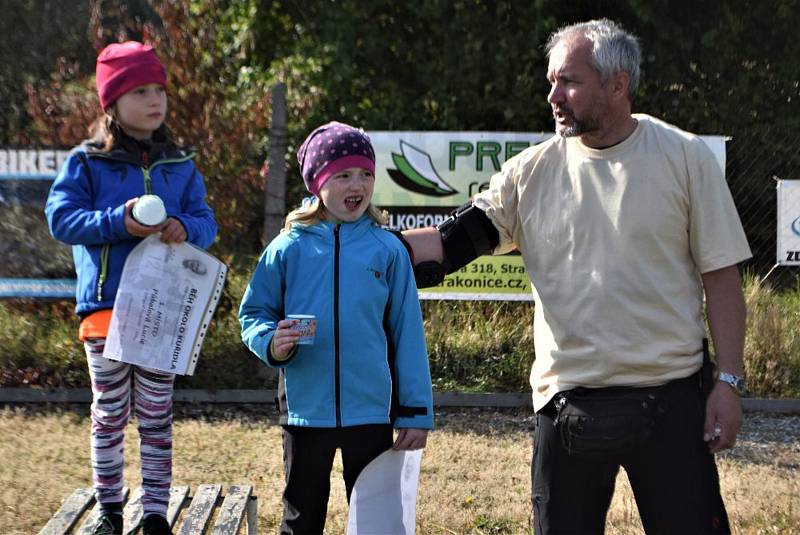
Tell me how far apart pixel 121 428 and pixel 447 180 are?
3.99 metres

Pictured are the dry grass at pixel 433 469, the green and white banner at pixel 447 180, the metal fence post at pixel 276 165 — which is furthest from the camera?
the green and white banner at pixel 447 180

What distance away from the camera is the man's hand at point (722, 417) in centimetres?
287

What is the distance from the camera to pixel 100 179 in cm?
391

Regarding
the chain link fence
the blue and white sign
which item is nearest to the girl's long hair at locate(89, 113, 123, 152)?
the blue and white sign

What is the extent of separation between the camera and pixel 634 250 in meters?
2.89

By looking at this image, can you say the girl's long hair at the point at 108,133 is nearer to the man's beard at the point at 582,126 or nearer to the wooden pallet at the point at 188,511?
the wooden pallet at the point at 188,511

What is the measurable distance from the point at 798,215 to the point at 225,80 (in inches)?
162

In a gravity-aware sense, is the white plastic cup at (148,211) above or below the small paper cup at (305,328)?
above

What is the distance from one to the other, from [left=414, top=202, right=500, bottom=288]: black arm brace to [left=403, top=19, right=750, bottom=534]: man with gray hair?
175 millimetres

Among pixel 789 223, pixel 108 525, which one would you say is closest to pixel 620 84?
A: pixel 108 525

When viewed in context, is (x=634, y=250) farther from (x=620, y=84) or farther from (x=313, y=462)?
(x=313, y=462)

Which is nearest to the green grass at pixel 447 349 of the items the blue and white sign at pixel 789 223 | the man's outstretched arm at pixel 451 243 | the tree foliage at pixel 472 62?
the blue and white sign at pixel 789 223

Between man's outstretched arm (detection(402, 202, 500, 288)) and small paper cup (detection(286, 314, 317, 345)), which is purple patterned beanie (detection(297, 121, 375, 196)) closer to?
man's outstretched arm (detection(402, 202, 500, 288))

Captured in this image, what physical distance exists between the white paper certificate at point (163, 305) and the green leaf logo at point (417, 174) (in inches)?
138
